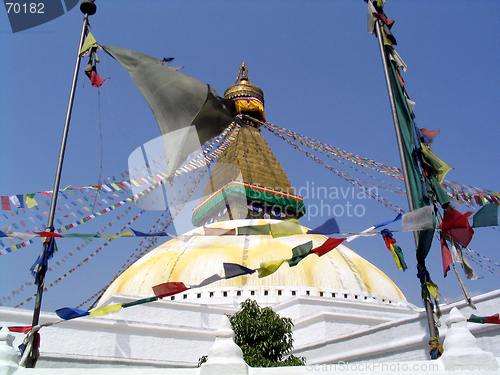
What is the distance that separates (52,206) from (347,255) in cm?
1186

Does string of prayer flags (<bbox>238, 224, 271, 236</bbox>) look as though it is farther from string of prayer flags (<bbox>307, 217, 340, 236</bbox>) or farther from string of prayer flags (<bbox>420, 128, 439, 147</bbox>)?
string of prayer flags (<bbox>420, 128, 439, 147</bbox>)

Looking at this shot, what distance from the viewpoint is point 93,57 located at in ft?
25.8

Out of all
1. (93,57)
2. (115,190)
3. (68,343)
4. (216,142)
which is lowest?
(68,343)

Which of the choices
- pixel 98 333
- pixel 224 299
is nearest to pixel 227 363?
pixel 98 333

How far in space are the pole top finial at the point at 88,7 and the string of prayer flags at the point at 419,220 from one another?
21.9 feet

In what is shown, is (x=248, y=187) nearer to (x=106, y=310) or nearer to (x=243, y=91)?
(x=243, y=91)

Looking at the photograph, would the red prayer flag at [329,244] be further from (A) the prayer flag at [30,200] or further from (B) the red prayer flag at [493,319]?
(A) the prayer flag at [30,200]

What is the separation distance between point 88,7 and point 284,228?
5599 mm

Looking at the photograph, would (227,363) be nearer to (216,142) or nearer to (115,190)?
(115,190)

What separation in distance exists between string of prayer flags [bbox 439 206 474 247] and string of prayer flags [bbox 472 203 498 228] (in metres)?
0.10

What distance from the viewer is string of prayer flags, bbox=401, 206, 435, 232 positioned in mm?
5141

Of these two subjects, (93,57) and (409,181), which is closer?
(409,181)

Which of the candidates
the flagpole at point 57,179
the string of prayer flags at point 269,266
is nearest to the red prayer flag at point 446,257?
the string of prayer flags at point 269,266

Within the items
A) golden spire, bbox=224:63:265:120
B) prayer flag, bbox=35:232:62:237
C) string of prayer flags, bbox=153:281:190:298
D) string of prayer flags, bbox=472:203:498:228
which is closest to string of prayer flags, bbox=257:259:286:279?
string of prayer flags, bbox=153:281:190:298
